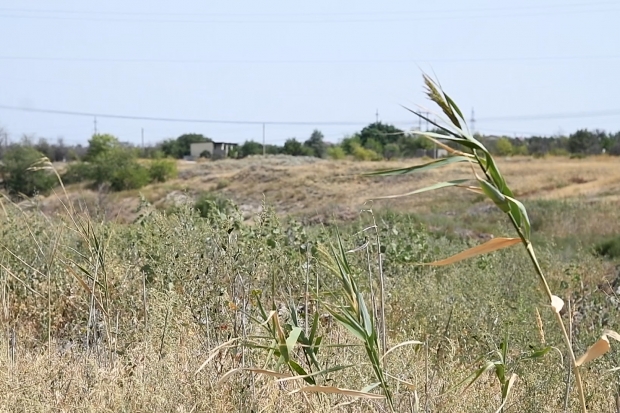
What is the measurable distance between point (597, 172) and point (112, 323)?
5749cm

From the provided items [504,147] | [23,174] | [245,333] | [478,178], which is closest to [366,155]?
[504,147]

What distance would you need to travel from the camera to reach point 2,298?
561cm

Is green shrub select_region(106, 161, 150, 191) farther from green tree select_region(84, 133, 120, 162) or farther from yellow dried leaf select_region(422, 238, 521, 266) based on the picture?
yellow dried leaf select_region(422, 238, 521, 266)

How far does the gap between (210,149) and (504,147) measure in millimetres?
36268

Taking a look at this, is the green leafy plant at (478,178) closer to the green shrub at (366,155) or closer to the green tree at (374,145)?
the green shrub at (366,155)

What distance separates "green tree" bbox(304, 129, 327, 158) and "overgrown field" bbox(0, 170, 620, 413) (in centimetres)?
9717

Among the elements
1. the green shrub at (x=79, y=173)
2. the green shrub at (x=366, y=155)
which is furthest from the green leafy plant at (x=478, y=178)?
the green shrub at (x=366, y=155)

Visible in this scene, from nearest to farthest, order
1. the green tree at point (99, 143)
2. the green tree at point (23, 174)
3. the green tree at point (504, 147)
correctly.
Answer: the green tree at point (23, 174)
the green tree at point (99, 143)
the green tree at point (504, 147)

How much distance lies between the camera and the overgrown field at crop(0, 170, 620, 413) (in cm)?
404

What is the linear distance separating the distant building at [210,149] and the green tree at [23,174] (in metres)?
41.6

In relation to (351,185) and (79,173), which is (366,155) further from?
(79,173)

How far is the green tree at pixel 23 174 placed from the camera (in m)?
47.8

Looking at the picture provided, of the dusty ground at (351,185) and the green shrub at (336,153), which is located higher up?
the green shrub at (336,153)

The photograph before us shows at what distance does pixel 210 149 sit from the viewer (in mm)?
112938
